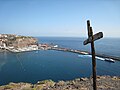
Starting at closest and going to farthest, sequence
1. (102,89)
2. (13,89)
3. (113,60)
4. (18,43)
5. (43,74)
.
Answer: (102,89)
(13,89)
(43,74)
(113,60)
(18,43)

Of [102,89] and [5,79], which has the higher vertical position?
[102,89]

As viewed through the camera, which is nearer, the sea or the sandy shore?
the sandy shore

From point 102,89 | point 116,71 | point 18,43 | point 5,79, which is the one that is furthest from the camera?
point 18,43

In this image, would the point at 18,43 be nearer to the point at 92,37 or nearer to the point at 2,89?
the point at 2,89

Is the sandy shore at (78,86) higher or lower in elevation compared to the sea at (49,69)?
higher

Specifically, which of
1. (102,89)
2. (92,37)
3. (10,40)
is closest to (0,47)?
(10,40)

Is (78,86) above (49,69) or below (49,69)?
above

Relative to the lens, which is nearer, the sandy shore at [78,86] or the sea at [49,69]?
the sandy shore at [78,86]

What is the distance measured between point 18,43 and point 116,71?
209 ft

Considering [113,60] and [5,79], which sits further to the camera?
[113,60]

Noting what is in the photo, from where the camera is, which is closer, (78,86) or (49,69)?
(78,86)

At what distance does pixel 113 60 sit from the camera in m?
51.2

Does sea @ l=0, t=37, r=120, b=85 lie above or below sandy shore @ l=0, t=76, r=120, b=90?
below

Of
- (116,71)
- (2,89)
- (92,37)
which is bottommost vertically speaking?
(116,71)
